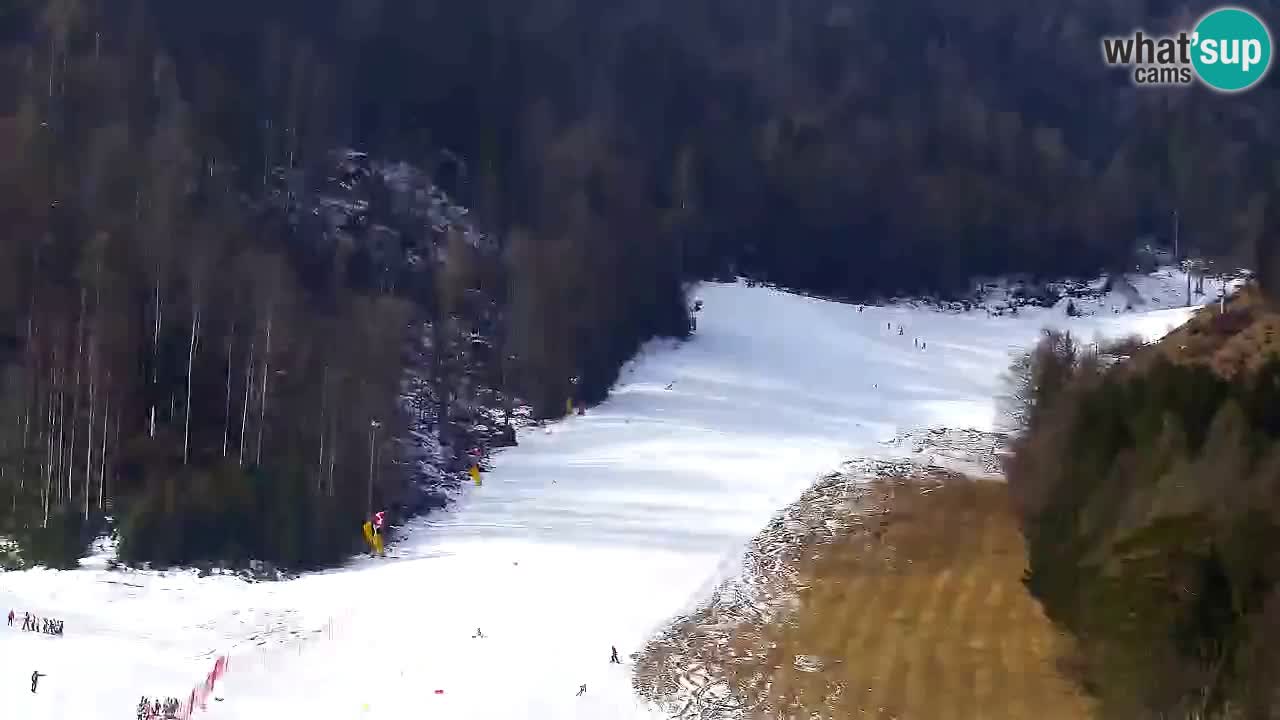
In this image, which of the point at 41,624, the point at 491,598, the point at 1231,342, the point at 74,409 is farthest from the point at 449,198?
the point at 1231,342

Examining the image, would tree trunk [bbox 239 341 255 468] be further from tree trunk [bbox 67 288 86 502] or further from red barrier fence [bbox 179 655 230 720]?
red barrier fence [bbox 179 655 230 720]

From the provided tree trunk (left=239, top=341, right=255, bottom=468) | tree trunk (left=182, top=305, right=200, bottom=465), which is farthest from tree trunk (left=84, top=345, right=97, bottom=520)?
tree trunk (left=239, top=341, right=255, bottom=468)

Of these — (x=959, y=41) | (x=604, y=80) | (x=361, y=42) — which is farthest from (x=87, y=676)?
(x=959, y=41)

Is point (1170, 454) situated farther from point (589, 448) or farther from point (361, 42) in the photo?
point (361, 42)

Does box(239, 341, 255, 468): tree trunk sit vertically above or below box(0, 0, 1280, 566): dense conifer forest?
below

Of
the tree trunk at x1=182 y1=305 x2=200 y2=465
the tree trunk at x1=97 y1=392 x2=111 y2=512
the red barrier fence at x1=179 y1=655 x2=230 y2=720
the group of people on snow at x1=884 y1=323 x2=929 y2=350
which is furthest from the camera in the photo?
the group of people on snow at x1=884 y1=323 x2=929 y2=350

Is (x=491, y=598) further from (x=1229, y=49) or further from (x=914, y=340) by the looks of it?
(x=914, y=340)
